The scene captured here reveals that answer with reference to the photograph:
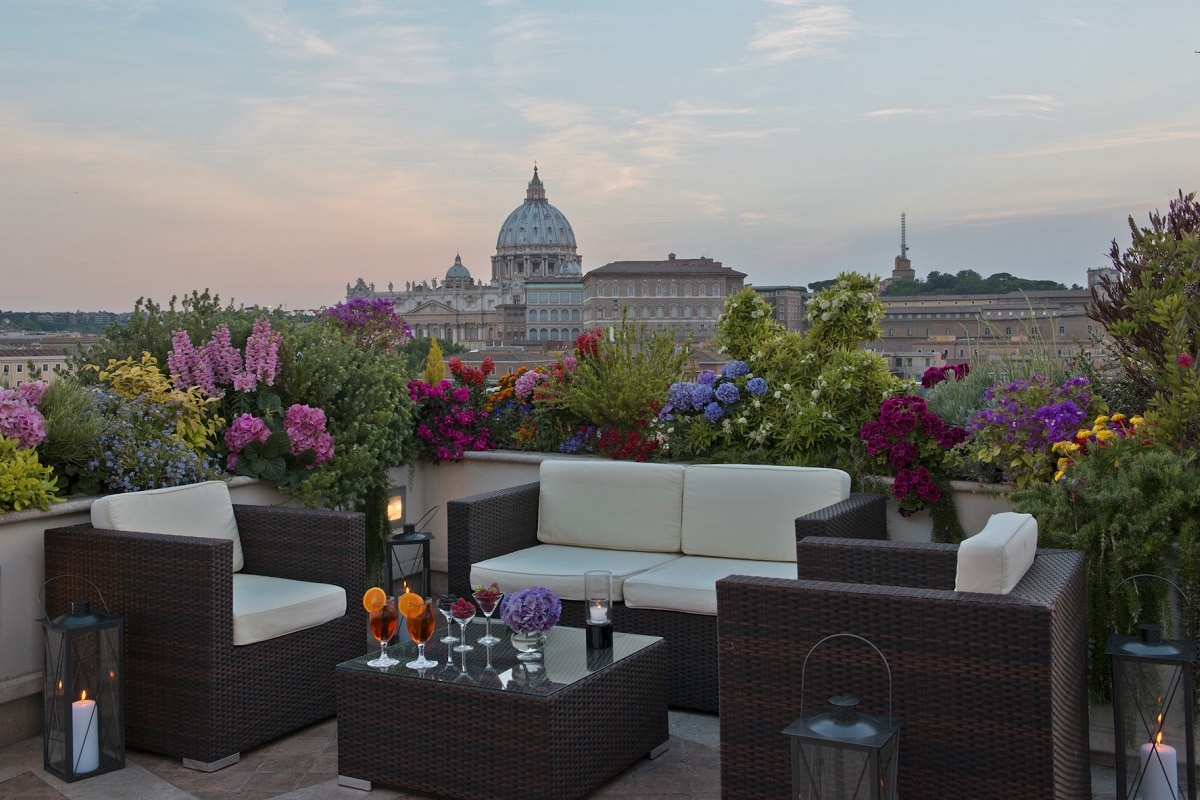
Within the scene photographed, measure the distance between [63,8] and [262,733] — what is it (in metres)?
4.89

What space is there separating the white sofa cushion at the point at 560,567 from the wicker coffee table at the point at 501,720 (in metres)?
0.60

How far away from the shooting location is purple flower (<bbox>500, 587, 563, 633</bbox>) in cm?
276

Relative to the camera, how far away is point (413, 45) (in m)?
8.62

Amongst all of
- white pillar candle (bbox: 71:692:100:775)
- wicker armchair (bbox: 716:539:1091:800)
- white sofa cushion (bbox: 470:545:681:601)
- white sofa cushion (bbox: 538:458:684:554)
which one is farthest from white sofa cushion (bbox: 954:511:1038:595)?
white pillar candle (bbox: 71:692:100:775)

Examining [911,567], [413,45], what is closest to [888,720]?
[911,567]

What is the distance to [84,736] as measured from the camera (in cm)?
303

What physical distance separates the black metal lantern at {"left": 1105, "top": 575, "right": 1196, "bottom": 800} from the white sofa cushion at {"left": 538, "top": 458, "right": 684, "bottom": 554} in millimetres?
1666

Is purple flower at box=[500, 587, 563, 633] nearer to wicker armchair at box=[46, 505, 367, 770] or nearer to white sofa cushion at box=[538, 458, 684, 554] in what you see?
wicker armchair at box=[46, 505, 367, 770]

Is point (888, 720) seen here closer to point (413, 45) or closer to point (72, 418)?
point (72, 418)

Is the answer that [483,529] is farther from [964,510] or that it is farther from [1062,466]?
[1062,466]

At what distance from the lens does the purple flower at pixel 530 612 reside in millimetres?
2758

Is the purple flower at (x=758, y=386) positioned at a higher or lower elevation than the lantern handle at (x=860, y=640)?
higher

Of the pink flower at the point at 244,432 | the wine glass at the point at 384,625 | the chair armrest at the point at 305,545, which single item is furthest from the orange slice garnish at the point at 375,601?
the pink flower at the point at 244,432

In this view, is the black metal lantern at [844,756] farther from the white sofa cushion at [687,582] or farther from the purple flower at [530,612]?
the white sofa cushion at [687,582]
